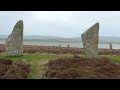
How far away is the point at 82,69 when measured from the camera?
475 inches

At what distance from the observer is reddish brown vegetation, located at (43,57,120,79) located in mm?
10969

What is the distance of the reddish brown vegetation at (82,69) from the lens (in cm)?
1097

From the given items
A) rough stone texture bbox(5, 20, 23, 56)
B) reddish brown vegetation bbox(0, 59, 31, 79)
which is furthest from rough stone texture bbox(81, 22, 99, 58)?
reddish brown vegetation bbox(0, 59, 31, 79)

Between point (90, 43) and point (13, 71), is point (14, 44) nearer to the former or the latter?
point (90, 43)

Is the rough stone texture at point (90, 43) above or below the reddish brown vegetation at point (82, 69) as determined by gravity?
above

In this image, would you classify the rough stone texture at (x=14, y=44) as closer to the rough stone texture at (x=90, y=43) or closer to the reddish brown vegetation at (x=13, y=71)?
the rough stone texture at (x=90, y=43)

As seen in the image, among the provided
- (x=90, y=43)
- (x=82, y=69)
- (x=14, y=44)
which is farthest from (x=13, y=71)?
(x=14, y=44)

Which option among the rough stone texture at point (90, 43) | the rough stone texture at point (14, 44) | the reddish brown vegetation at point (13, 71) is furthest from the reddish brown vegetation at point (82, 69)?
the rough stone texture at point (14, 44)

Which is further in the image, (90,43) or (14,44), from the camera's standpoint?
(14,44)

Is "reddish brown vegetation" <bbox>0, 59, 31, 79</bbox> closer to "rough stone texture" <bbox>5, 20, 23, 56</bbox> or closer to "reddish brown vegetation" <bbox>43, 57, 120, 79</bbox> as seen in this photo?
"reddish brown vegetation" <bbox>43, 57, 120, 79</bbox>

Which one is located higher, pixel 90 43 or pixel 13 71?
pixel 90 43
